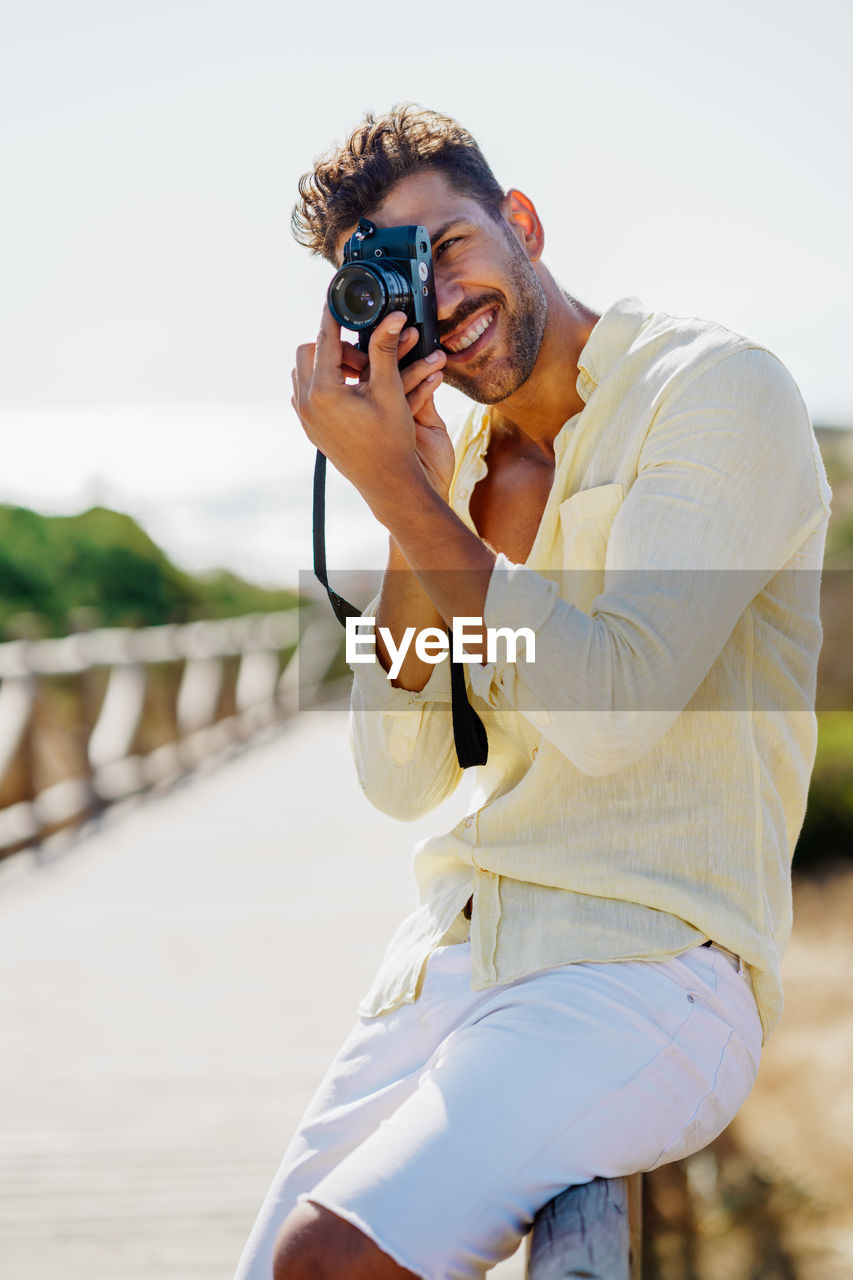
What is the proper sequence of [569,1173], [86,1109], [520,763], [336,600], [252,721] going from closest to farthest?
[569,1173]
[520,763]
[336,600]
[86,1109]
[252,721]

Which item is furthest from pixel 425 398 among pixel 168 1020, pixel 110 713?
pixel 110 713

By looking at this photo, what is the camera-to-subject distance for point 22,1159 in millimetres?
3260

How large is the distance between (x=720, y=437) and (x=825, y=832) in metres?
5.49

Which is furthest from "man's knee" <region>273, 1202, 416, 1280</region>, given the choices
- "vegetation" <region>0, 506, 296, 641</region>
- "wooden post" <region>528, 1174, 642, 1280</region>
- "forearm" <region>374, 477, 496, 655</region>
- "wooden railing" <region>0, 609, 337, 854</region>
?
"vegetation" <region>0, 506, 296, 641</region>

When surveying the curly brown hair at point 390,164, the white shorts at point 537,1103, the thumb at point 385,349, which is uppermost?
the curly brown hair at point 390,164

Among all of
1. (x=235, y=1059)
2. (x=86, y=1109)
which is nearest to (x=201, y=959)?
(x=235, y=1059)

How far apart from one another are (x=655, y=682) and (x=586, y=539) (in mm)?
324

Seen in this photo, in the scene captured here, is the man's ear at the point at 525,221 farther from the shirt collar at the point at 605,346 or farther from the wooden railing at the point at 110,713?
the wooden railing at the point at 110,713

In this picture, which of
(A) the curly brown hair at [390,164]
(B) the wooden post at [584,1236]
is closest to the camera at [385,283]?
(A) the curly brown hair at [390,164]

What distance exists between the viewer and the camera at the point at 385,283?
5.37 feet

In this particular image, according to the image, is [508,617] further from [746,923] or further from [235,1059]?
[235,1059]

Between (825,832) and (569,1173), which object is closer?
(569,1173)

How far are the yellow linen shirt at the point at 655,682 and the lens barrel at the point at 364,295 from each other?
0.96 ft

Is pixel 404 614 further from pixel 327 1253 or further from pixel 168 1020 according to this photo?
pixel 168 1020
